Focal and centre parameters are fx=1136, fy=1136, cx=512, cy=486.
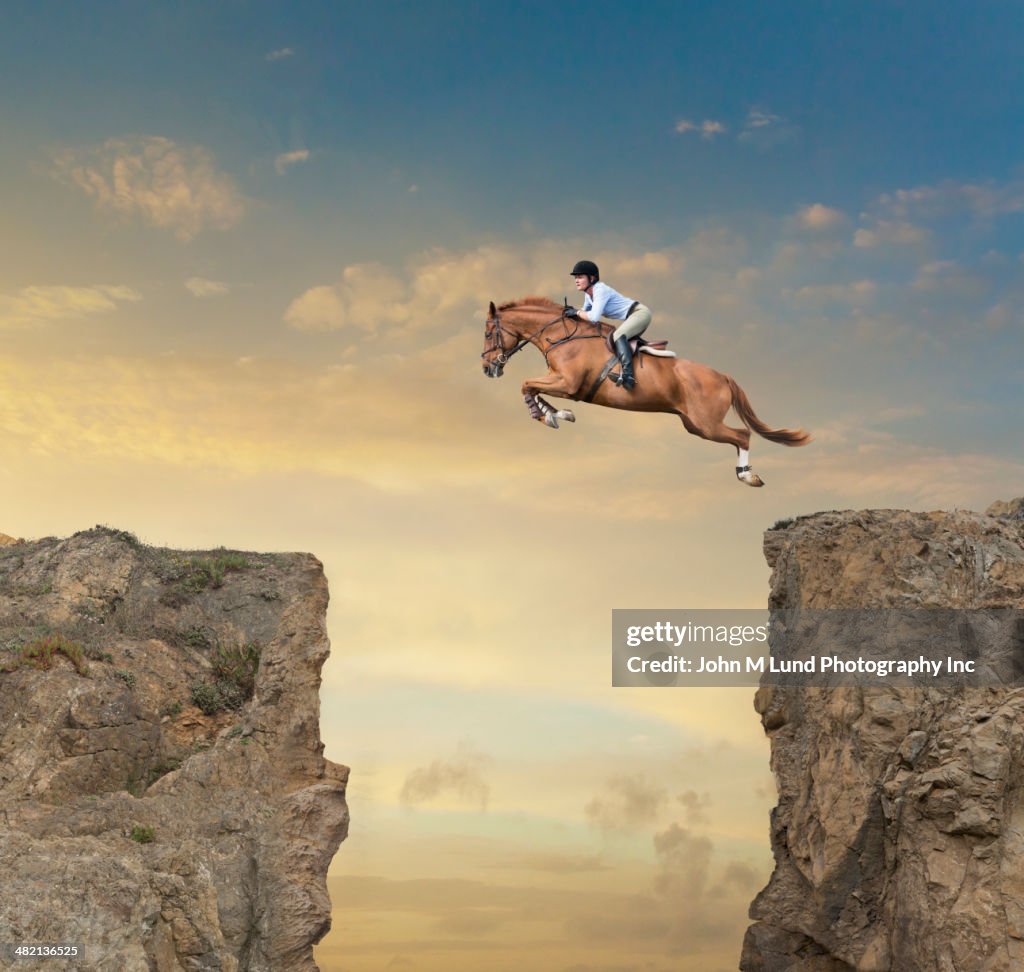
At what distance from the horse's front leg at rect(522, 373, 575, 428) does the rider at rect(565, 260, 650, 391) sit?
96cm

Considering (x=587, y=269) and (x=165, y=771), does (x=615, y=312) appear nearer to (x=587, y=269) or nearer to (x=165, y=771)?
(x=587, y=269)

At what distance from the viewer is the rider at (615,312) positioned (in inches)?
714

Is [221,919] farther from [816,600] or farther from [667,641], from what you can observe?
[816,600]

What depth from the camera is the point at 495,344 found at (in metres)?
19.2

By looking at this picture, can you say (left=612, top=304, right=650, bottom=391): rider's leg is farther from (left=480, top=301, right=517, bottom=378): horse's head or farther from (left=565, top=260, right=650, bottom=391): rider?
(left=480, top=301, right=517, bottom=378): horse's head

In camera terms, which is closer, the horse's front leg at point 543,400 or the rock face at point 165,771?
the horse's front leg at point 543,400

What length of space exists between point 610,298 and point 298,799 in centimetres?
1143

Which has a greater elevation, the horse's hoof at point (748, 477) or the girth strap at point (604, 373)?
the girth strap at point (604, 373)

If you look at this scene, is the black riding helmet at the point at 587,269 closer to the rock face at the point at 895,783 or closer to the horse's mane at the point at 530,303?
the horse's mane at the point at 530,303

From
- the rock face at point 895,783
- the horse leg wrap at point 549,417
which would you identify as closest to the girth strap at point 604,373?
the horse leg wrap at point 549,417

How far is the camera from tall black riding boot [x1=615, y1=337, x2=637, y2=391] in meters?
18.1

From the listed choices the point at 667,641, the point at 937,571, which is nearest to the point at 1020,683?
the point at 937,571

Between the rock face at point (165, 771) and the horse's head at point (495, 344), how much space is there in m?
8.21

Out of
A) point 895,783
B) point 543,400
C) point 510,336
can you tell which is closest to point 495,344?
point 510,336
